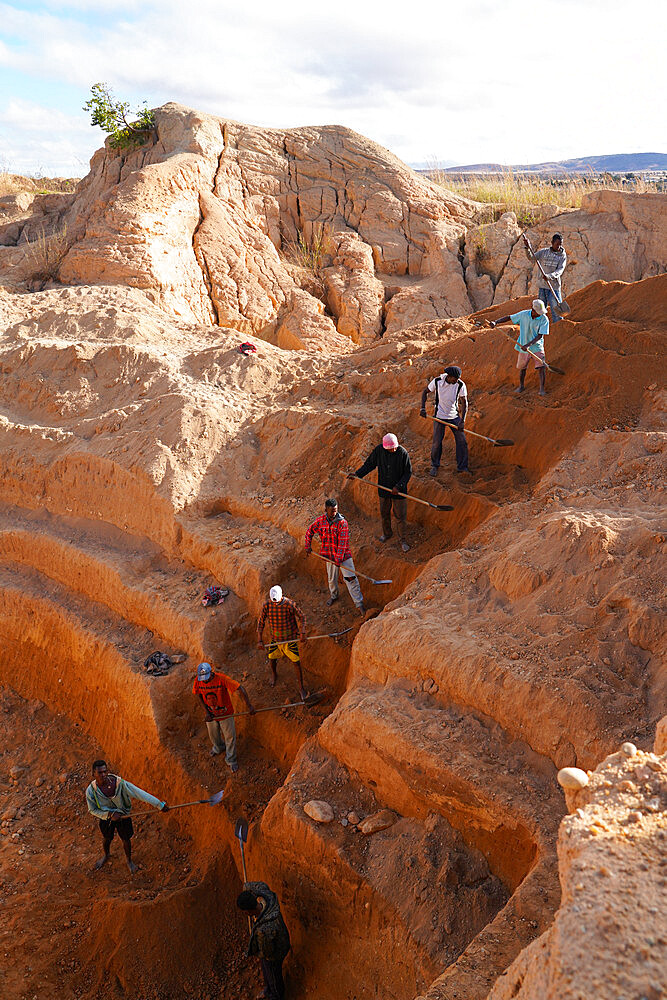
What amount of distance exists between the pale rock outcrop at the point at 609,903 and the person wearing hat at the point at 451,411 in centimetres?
490

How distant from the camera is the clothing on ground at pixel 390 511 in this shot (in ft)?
24.9

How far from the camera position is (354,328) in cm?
1356

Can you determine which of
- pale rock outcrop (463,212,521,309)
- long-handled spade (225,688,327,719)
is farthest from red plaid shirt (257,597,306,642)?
pale rock outcrop (463,212,521,309)

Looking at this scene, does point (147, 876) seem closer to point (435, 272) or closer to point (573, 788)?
point (573, 788)

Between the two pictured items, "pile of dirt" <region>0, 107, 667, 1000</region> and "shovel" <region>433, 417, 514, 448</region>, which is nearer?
"pile of dirt" <region>0, 107, 667, 1000</region>

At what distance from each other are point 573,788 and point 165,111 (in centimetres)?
1570

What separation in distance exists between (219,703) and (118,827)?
57.4 inches

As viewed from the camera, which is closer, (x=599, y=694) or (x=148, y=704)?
(x=599, y=694)

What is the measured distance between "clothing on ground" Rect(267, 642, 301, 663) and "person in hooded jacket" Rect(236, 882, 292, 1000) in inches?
81.9

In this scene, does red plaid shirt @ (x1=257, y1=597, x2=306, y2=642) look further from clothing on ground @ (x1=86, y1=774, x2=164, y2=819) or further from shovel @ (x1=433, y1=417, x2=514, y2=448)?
shovel @ (x1=433, y1=417, x2=514, y2=448)

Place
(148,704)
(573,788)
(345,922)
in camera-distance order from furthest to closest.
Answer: (148,704) < (345,922) < (573,788)

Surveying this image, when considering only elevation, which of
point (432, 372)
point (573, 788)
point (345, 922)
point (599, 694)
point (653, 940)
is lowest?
point (345, 922)

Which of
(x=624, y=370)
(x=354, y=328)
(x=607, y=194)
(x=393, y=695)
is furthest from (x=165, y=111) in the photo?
(x=393, y=695)

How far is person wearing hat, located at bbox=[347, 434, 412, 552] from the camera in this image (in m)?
7.37
